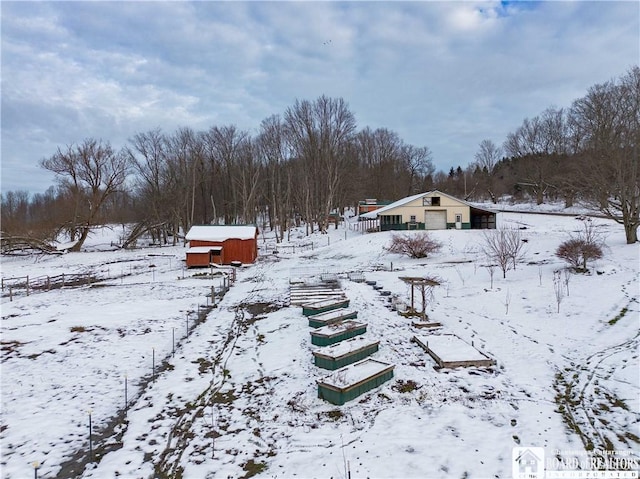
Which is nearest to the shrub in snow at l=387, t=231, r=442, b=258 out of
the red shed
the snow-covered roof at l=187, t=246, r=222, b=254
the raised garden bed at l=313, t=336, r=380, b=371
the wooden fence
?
the red shed

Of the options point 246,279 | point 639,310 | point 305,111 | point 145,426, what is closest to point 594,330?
point 639,310

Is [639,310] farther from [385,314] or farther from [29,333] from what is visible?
[29,333]

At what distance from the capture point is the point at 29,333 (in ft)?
43.9

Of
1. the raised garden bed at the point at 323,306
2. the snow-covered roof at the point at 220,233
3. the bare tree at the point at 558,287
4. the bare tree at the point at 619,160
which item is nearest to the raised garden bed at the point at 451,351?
the raised garden bed at the point at 323,306

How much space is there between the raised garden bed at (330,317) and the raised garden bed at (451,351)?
2.60m

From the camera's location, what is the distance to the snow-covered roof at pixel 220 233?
102 ft

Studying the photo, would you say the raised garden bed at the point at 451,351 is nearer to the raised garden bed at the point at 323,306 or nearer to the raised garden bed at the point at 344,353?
the raised garden bed at the point at 344,353

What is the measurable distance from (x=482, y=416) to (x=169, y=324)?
36.9 ft

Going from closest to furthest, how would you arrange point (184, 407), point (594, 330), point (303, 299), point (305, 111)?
point (184, 407)
point (594, 330)
point (303, 299)
point (305, 111)

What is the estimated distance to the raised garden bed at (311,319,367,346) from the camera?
36.2 feet

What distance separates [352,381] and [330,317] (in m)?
4.90

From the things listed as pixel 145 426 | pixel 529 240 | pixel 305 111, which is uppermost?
pixel 305 111

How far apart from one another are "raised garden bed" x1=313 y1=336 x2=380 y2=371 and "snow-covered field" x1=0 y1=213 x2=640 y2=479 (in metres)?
0.38

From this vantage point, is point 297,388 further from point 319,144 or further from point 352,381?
point 319,144
